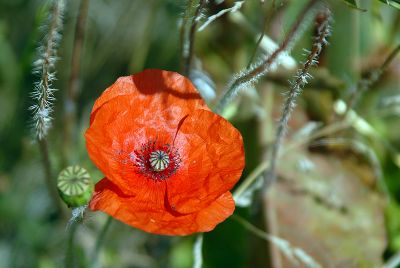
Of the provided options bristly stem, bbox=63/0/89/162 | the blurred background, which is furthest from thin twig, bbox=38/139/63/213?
bristly stem, bbox=63/0/89/162

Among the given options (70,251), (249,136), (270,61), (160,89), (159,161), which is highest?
(270,61)

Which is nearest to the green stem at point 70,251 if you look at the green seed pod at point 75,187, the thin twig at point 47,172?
the green seed pod at point 75,187

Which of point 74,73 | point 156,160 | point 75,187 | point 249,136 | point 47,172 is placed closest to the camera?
point 75,187

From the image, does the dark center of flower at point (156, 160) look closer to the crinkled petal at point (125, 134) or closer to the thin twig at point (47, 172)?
the crinkled petal at point (125, 134)

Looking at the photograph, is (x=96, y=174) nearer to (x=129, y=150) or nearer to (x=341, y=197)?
(x=129, y=150)

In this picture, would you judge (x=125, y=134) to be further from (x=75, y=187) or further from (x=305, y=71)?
(x=305, y=71)

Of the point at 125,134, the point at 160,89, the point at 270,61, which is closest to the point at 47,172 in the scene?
the point at 125,134
